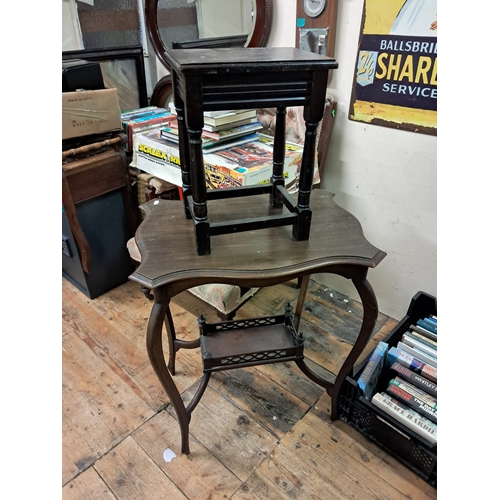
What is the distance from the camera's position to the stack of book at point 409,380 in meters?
1.13

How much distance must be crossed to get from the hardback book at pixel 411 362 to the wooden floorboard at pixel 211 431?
0.28 metres

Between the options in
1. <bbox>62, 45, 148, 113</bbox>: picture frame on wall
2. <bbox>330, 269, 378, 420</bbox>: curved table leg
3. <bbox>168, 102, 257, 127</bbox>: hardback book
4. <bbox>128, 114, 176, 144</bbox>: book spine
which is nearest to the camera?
<bbox>330, 269, 378, 420</bbox>: curved table leg

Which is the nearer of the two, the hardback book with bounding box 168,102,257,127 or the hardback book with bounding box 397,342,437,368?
the hardback book with bounding box 397,342,437,368

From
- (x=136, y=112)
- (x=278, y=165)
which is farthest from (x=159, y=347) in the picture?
(x=136, y=112)

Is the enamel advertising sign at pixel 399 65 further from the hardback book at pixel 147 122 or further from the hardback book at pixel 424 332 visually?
the hardback book at pixel 147 122

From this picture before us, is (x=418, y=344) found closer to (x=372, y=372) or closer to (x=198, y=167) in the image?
(x=372, y=372)

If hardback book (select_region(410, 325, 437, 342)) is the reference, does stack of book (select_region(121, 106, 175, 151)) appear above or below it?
above

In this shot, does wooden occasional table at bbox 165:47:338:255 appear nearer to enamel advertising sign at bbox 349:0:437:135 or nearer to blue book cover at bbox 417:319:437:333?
enamel advertising sign at bbox 349:0:437:135

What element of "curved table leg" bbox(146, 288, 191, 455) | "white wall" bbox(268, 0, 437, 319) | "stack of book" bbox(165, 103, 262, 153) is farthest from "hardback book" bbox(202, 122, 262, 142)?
"curved table leg" bbox(146, 288, 191, 455)

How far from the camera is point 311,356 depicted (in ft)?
5.12

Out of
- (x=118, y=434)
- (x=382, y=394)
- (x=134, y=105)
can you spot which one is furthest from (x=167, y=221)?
(x=134, y=105)

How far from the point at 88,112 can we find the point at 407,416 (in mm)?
1629

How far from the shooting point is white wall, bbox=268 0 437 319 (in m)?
1.39

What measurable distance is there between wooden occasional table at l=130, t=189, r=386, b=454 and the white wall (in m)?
0.46
